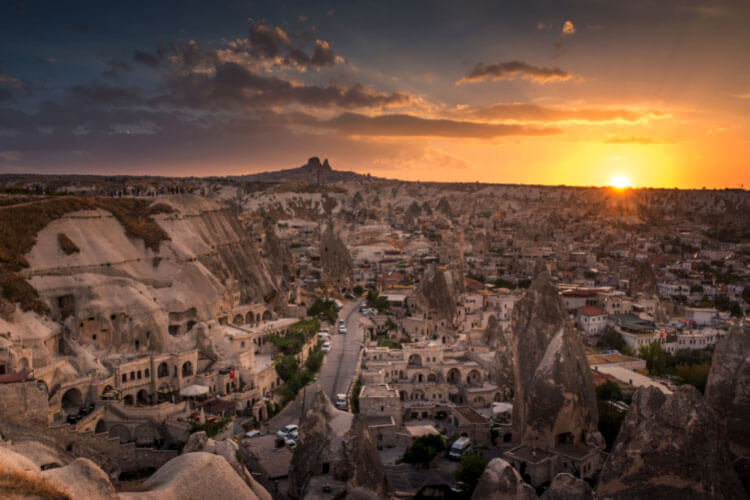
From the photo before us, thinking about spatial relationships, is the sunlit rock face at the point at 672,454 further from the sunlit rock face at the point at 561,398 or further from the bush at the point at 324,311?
the bush at the point at 324,311

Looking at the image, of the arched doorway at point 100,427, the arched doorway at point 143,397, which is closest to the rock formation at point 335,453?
the arched doorway at point 100,427

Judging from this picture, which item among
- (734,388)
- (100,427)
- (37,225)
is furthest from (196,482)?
(37,225)

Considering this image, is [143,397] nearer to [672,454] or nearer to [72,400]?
[72,400]

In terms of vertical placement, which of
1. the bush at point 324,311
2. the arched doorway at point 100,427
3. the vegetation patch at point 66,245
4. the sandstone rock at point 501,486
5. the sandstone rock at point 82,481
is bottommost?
the arched doorway at point 100,427

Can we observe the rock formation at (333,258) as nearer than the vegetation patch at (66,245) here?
No

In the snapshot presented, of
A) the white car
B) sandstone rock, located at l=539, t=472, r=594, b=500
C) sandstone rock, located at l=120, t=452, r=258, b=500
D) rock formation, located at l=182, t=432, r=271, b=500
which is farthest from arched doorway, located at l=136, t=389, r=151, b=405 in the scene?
sandstone rock, located at l=539, t=472, r=594, b=500

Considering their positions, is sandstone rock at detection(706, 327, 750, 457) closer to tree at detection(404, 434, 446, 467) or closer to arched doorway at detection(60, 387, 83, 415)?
tree at detection(404, 434, 446, 467)
